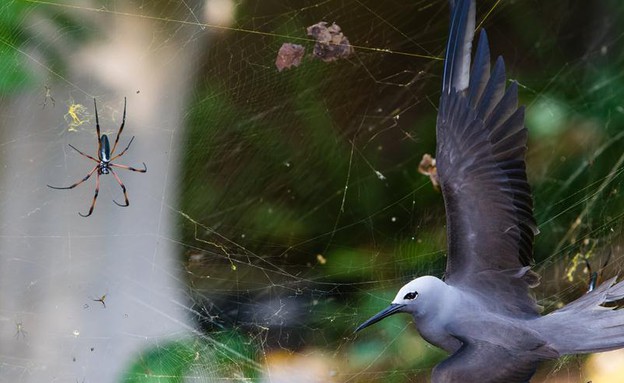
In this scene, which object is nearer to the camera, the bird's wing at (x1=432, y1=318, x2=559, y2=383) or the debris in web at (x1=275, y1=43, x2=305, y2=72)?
the bird's wing at (x1=432, y1=318, x2=559, y2=383)

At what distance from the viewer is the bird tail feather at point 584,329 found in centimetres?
79

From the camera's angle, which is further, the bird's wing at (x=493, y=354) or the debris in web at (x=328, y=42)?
the debris in web at (x=328, y=42)

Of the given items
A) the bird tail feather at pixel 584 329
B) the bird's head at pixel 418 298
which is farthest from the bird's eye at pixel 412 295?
the bird tail feather at pixel 584 329

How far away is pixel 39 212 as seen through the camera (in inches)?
31.6

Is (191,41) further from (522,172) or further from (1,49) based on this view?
(522,172)

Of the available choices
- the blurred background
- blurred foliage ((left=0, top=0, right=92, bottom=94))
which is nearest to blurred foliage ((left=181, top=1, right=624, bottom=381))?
the blurred background

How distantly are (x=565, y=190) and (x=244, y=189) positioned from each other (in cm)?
32

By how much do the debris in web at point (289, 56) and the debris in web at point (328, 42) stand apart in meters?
0.01

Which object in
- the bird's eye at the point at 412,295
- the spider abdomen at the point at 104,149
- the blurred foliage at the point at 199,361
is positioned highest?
the bird's eye at the point at 412,295

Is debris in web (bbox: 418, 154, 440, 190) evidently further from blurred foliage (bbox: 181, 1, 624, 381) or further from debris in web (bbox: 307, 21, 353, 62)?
debris in web (bbox: 307, 21, 353, 62)

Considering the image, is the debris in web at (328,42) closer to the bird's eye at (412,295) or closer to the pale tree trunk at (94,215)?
the pale tree trunk at (94,215)

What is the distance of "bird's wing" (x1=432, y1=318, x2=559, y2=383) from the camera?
0.74 m

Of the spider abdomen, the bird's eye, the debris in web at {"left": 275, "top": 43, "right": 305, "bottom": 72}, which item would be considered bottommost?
the spider abdomen

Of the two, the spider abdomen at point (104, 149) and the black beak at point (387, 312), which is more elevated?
the black beak at point (387, 312)
